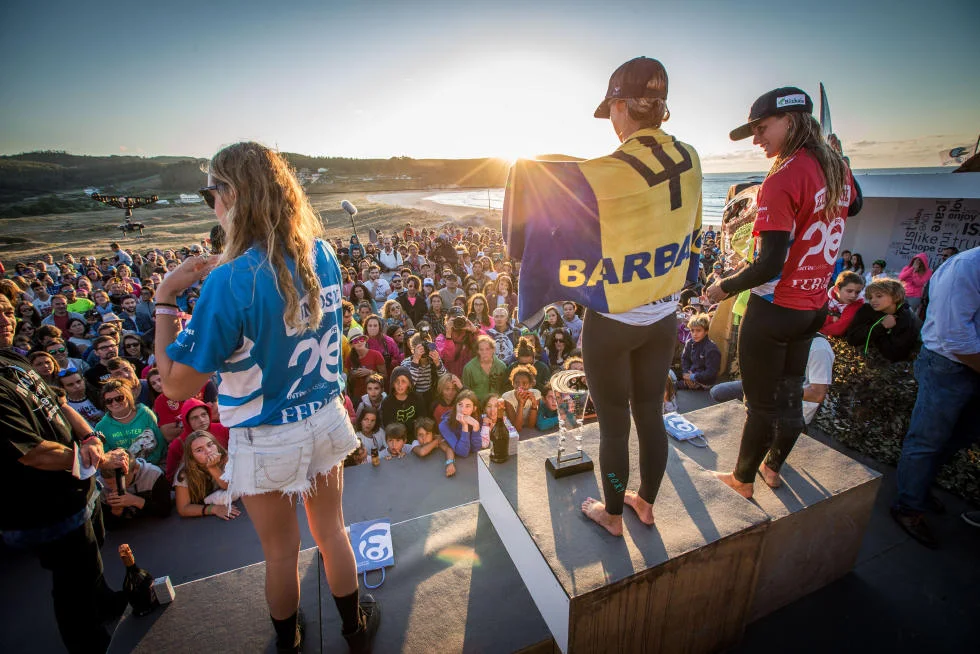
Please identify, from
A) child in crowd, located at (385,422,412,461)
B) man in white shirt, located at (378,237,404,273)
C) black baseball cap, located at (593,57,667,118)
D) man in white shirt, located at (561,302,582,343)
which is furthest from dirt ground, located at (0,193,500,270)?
black baseball cap, located at (593,57,667,118)

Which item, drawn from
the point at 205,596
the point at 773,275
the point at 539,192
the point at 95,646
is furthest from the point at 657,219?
the point at 95,646

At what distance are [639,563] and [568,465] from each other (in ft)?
2.20

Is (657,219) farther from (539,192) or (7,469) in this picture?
(7,469)

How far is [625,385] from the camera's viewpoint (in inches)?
64.9

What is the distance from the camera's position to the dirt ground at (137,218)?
2453 cm

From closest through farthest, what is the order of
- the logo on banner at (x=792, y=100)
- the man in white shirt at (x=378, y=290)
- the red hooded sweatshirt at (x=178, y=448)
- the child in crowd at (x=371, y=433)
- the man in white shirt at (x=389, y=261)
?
1. the logo on banner at (x=792, y=100)
2. the red hooded sweatshirt at (x=178, y=448)
3. the child in crowd at (x=371, y=433)
4. the man in white shirt at (x=378, y=290)
5. the man in white shirt at (x=389, y=261)

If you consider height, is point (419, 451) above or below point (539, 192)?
below

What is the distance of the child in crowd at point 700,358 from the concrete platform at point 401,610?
4.08 m

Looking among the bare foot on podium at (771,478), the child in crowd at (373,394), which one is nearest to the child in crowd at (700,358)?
the bare foot on podium at (771,478)

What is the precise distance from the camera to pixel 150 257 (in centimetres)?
1220

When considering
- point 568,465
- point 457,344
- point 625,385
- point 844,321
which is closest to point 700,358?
point 844,321

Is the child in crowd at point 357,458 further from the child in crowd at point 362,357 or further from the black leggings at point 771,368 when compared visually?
the black leggings at point 771,368

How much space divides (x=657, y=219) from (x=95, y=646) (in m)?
3.43

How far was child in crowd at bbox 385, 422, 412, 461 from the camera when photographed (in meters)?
4.30
